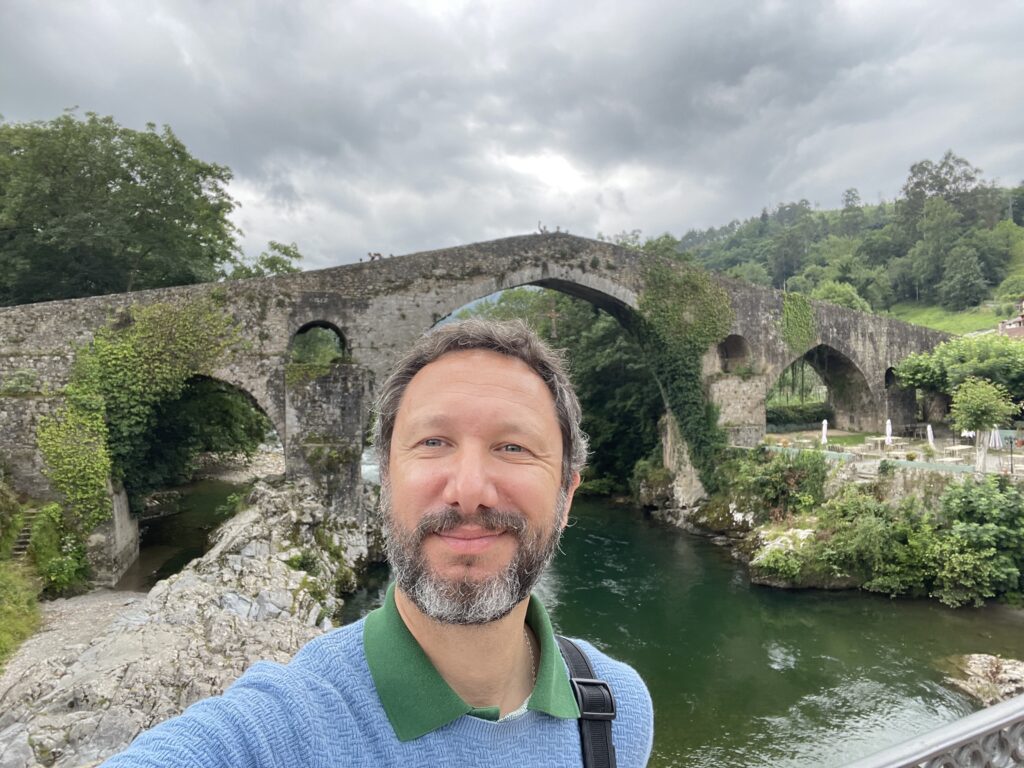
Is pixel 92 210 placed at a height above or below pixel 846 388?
above

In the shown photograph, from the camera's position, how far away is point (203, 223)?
700 inches

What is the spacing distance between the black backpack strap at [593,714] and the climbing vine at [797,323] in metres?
18.8

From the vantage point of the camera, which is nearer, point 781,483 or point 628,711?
point 628,711

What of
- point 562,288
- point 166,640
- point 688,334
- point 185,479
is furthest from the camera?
point 185,479

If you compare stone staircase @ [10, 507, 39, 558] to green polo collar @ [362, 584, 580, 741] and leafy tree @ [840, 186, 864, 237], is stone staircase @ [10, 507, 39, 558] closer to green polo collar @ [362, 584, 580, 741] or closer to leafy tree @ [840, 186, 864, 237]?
green polo collar @ [362, 584, 580, 741]

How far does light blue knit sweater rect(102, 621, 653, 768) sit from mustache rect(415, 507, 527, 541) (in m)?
0.26

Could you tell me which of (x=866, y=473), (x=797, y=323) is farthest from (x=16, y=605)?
(x=797, y=323)

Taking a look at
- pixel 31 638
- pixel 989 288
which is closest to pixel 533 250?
pixel 31 638

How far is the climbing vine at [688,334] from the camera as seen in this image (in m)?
16.4

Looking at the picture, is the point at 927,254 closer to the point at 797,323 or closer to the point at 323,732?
the point at 797,323

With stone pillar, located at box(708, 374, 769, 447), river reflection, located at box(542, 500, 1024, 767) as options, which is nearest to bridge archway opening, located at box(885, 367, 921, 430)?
stone pillar, located at box(708, 374, 769, 447)

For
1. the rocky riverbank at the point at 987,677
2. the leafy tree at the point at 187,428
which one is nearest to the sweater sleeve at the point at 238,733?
the rocky riverbank at the point at 987,677

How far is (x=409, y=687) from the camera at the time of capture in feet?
3.31

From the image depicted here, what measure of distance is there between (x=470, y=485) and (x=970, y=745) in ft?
8.05
